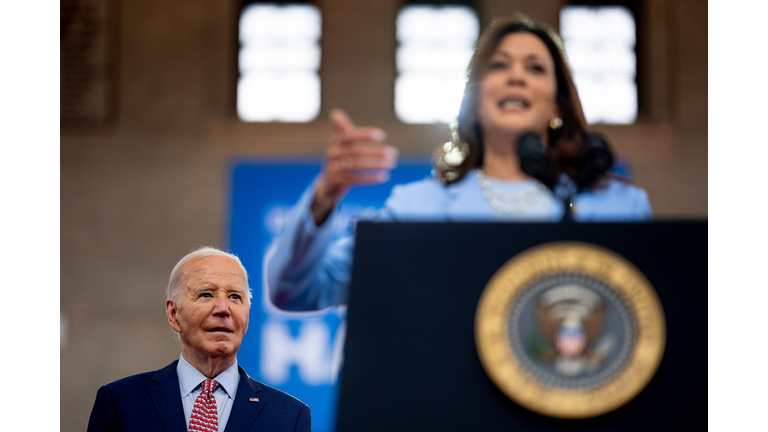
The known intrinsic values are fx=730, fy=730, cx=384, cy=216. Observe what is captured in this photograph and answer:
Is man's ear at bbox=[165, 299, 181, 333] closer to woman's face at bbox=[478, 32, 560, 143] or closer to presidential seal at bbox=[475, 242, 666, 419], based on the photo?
presidential seal at bbox=[475, 242, 666, 419]

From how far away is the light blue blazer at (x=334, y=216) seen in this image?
1.33 m

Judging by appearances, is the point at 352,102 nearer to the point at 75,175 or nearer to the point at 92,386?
the point at 75,175

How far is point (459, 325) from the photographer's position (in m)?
1.07

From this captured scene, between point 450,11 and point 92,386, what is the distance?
4.58 metres

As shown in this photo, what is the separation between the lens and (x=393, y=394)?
105 centimetres

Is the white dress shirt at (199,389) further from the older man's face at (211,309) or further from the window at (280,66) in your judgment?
the window at (280,66)

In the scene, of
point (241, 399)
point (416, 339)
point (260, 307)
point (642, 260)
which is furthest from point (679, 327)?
point (260, 307)

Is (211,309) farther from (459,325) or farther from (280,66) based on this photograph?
(280,66)

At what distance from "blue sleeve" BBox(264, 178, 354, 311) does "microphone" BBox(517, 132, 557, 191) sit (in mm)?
343

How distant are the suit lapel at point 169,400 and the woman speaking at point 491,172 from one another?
268 mm

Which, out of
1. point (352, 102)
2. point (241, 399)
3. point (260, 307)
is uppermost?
point (352, 102)

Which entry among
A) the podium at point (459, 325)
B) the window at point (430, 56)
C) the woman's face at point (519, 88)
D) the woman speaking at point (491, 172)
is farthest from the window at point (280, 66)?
the podium at point (459, 325)

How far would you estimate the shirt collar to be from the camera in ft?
4.23

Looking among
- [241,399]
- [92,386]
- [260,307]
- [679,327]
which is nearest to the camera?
[679,327]
